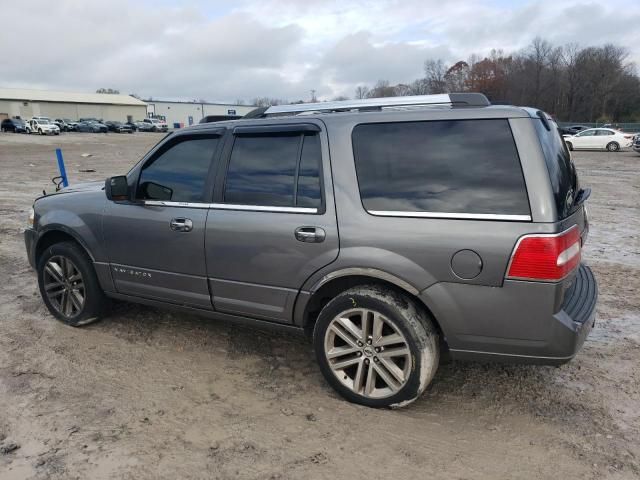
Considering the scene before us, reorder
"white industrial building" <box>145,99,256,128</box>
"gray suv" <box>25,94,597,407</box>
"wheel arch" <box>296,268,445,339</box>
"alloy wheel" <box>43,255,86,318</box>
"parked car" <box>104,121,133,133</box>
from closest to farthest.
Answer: "gray suv" <box>25,94,597,407</box> → "wheel arch" <box>296,268,445,339</box> → "alloy wheel" <box>43,255,86,318</box> → "parked car" <box>104,121,133,133</box> → "white industrial building" <box>145,99,256,128</box>

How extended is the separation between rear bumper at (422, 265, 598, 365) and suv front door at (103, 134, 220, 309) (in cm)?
189

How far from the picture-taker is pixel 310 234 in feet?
10.6

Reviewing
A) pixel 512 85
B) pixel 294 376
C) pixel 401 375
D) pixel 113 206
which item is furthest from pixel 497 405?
pixel 512 85

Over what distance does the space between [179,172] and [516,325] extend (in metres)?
2.70

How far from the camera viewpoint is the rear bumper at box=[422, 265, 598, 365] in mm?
2727

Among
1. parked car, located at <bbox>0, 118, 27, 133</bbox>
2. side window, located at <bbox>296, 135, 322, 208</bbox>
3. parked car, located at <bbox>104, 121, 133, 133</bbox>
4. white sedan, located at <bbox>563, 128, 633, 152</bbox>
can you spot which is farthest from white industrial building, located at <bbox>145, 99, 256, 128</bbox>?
side window, located at <bbox>296, 135, 322, 208</bbox>

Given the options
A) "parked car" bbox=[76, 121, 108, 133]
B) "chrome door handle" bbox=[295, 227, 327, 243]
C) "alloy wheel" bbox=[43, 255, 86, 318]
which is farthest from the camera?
"parked car" bbox=[76, 121, 108, 133]

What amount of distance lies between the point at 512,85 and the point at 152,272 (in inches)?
3614

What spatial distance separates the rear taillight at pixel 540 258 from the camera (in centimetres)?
265

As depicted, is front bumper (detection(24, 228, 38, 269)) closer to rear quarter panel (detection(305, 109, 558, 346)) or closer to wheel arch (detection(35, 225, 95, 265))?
wheel arch (detection(35, 225, 95, 265))

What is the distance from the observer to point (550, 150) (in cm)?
288

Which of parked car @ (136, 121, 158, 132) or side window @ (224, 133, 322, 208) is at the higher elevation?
parked car @ (136, 121, 158, 132)

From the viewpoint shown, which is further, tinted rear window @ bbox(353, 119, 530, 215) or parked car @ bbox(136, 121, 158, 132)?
parked car @ bbox(136, 121, 158, 132)

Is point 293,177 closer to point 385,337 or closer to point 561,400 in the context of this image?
point 385,337
